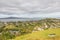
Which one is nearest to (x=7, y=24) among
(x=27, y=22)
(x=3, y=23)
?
(x=3, y=23)

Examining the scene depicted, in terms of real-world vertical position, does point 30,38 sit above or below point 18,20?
below

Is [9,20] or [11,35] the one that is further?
[9,20]


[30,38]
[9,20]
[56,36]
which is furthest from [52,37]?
[9,20]

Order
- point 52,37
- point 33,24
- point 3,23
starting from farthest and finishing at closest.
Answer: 1. point 33,24
2. point 3,23
3. point 52,37

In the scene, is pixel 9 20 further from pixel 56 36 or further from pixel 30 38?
pixel 56 36

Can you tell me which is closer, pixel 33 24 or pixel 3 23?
pixel 3 23

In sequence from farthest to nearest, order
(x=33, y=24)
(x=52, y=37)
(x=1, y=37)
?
(x=33, y=24), (x=1, y=37), (x=52, y=37)

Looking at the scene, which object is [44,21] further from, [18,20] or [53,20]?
[18,20]

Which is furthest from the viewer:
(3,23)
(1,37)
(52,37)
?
(3,23)

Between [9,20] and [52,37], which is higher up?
[9,20]
